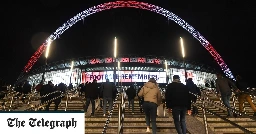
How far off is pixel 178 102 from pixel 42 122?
13.4 ft

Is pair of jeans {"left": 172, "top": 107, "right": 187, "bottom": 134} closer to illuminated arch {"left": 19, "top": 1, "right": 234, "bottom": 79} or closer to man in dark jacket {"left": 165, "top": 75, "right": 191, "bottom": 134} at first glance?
man in dark jacket {"left": 165, "top": 75, "right": 191, "bottom": 134}

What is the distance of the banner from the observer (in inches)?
160

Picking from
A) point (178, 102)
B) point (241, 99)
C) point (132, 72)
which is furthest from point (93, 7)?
point (178, 102)

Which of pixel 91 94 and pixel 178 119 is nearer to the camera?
pixel 178 119

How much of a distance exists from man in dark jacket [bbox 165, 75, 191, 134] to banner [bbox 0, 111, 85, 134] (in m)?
3.73

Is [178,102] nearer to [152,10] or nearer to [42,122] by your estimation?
[42,122]

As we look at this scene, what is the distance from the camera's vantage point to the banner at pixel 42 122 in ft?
13.3

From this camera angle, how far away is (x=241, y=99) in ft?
36.9

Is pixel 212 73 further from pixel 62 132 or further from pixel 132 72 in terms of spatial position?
pixel 62 132

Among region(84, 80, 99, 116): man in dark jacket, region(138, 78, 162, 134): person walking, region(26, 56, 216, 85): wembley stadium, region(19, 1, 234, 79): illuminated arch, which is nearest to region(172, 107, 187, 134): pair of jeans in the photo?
region(138, 78, 162, 134): person walking

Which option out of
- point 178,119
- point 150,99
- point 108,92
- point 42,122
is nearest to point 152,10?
point 108,92

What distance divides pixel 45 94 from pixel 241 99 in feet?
27.2

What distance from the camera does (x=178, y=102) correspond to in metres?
7.33

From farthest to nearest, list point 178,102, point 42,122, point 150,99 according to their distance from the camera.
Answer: point 150,99 → point 178,102 → point 42,122
